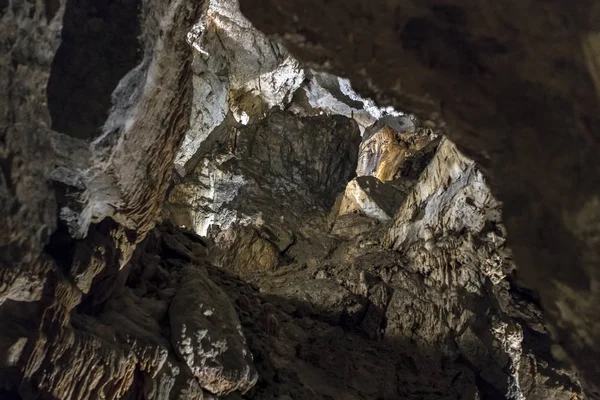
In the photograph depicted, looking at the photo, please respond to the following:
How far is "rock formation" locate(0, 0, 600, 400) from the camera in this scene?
7.39 ft

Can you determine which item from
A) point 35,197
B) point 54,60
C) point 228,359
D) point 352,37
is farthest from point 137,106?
point 228,359

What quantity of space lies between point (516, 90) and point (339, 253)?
22.9 ft

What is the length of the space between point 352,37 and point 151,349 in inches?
111

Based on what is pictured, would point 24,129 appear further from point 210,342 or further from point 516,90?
point 516,90

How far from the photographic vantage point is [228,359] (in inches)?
174

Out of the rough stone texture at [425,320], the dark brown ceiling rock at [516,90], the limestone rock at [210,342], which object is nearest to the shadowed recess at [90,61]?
the dark brown ceiling rock at [516,90]

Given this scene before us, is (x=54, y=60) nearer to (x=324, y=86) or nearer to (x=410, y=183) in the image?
(x=410, y=183)

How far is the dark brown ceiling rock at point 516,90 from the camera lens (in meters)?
2.10

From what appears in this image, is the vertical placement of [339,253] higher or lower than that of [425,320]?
higher

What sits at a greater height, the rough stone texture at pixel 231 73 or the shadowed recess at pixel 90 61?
the rough stone texture at pixel 231 73

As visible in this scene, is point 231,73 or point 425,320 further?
point 231,73

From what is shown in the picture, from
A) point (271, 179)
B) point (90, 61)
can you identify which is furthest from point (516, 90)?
point (271, 179)

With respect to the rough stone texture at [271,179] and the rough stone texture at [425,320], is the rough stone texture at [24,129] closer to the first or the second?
the rough stone texture at [425,320]

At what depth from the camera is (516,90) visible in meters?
2.26
